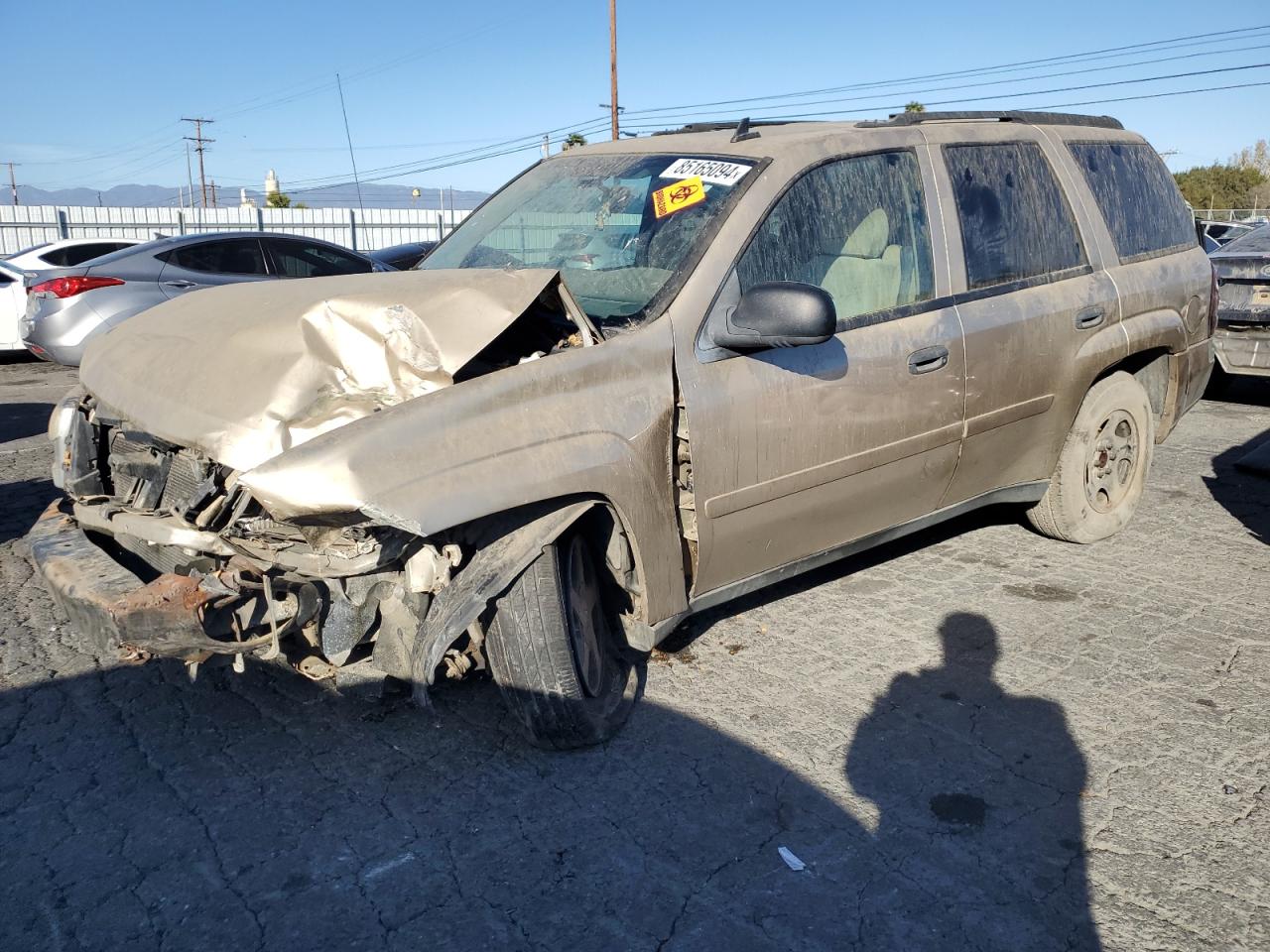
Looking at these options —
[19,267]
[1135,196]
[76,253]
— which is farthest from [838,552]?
[76,253]

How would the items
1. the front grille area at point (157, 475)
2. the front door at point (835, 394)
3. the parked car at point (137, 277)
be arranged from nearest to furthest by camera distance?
1. the front grille area at point (157, 475)
2. the front door at point (835, 394)
3. the parked car at point (137, 277)

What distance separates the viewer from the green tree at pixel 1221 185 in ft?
182

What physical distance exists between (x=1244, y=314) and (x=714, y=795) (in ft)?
24.3

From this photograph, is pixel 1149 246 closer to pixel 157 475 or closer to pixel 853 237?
pixel 853 237

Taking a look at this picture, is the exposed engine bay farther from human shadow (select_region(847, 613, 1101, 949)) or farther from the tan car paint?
human shadow (select_region(847, 613, 1101, 949))

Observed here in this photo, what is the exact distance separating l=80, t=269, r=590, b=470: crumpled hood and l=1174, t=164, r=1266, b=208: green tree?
61193 mm

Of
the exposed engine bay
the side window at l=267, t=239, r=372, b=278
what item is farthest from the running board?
the side window at l=267, t=239, r=372, b=278

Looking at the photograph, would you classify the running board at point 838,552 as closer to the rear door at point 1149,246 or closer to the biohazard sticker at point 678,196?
the rear door at point 1149,246

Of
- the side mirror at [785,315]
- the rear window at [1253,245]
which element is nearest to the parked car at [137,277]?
the side mirror at [785,315]

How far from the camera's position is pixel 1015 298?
169 inches

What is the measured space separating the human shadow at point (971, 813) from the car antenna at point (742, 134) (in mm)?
2144

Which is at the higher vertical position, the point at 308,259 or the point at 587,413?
the point at 308,259

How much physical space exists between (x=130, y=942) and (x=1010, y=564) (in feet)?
13.5

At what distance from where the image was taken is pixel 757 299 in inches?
127
